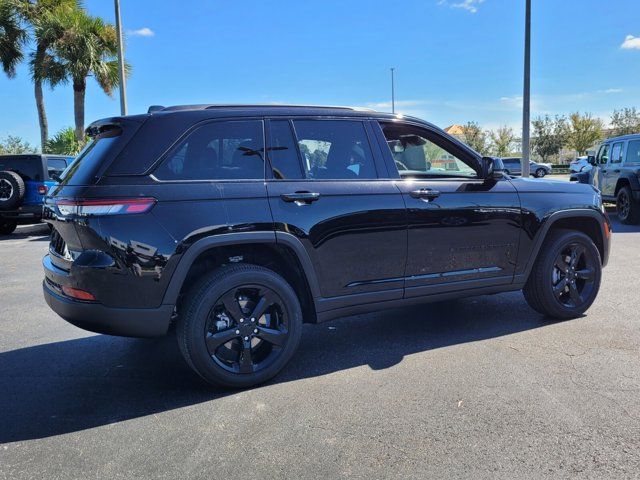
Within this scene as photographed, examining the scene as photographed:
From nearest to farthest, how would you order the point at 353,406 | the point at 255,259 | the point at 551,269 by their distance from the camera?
the point at 353,406 < the point at 255,259 < the point at 551,269

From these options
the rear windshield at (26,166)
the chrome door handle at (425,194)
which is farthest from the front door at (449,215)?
the rear windshield at (26,166)

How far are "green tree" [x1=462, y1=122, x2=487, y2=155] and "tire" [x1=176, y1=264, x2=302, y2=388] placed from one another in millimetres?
55972

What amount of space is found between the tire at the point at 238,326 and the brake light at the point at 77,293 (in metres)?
0.56

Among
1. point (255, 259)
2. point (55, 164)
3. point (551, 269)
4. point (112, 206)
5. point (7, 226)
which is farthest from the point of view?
point (55, 164)

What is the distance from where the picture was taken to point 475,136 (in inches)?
2247

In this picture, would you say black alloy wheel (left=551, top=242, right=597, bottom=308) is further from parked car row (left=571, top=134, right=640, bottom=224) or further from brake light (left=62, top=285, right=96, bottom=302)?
parked car row (left=571, top=134, right=640, bottom=224)

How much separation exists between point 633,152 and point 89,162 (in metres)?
12.7

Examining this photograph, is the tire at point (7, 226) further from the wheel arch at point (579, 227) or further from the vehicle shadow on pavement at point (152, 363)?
the wheel arch at point (579, 227)

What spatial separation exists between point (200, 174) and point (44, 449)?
1.81 m

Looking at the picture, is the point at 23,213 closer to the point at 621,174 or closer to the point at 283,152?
the point at 283,152

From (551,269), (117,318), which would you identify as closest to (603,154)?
(551,269)

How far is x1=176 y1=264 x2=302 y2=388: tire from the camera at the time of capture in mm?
3307

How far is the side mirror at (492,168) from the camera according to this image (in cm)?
438

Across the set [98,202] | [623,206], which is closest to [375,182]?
[98,202]
